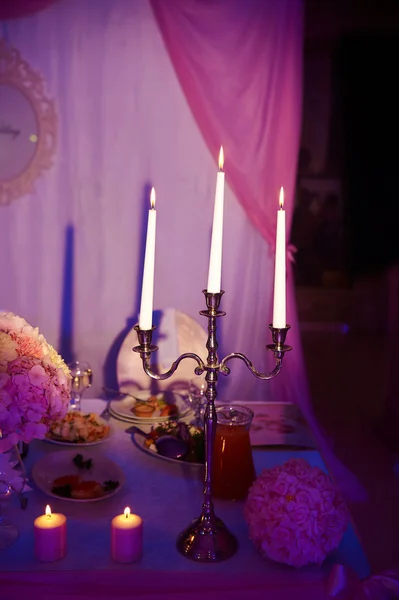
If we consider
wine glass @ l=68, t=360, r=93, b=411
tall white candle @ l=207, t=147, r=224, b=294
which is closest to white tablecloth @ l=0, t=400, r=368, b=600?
wine glass @ l=68, t=360, r=93, b=411

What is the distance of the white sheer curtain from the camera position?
9.83 feet

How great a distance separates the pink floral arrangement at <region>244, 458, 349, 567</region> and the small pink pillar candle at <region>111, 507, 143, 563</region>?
19 cm

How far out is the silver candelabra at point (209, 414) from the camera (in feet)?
3.19

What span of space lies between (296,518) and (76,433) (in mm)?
713

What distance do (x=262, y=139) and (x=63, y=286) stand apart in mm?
1332

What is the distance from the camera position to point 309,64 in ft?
15.5

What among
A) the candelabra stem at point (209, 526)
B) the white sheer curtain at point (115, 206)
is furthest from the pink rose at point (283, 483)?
the white sheer curtain at point (115, 206)

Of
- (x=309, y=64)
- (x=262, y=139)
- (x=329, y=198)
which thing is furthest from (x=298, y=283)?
(x=262, y=139)

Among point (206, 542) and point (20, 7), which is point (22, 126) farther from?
point (206, 542)

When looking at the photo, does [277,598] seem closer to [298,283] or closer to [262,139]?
[262,139]

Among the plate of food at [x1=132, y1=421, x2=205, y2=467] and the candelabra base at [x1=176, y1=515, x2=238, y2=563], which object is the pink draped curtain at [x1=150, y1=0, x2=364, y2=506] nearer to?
the plate of food at [x1=132, y1=421, x2=205, y2=467]

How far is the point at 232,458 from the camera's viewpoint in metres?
1.22

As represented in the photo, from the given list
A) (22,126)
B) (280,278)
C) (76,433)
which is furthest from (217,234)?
(22,126)

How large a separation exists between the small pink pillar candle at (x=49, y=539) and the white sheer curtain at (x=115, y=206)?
223 centimetres
